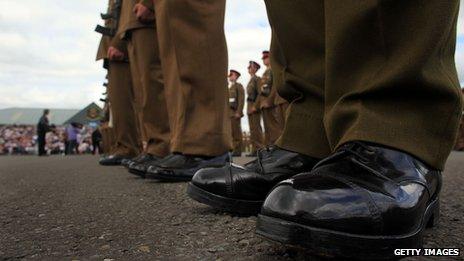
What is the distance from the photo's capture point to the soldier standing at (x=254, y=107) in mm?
9641

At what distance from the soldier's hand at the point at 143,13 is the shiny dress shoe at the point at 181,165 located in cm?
84

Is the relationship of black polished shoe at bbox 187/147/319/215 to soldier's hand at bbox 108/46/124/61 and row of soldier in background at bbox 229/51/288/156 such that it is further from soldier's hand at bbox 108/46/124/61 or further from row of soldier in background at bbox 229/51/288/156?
row of soldier in background at bbox 229/51/288/156

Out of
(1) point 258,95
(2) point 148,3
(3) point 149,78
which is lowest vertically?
(3) point 149,78

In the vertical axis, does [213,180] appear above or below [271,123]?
below

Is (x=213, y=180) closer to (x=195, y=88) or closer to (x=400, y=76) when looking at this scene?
(x=400, y=76)

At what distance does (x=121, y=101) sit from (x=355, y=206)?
339cm

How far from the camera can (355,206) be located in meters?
0.68

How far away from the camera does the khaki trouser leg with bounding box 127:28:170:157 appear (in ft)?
8.27

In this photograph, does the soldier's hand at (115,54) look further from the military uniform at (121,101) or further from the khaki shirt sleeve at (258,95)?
the khaki shirt sleeve at (258,95)

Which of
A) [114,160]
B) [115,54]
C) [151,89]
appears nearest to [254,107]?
[114,160]

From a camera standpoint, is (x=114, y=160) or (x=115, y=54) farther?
(x=114, y=160)

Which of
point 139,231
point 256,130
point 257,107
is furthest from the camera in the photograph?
point 256,130

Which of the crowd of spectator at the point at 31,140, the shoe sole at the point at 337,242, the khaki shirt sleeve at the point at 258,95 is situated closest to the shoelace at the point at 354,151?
the shoe sole at the point at 337,242

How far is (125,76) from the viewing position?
3.82 metres
